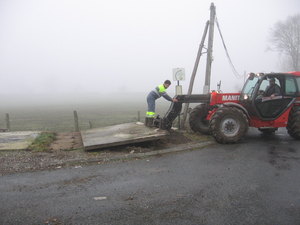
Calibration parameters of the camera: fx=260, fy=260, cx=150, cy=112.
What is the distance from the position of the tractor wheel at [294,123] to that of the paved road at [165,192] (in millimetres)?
1971

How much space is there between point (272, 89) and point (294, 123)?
1.28 meters

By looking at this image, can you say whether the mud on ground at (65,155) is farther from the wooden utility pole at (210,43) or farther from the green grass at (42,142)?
the wooden utility pole at (210,43)

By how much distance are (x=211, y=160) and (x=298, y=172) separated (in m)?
1.87

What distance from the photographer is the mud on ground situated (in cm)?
619

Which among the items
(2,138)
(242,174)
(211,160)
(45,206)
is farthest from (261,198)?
(2,138)

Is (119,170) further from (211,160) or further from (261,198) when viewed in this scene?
(261,198)

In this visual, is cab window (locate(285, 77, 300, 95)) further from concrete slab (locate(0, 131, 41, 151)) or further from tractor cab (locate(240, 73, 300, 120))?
concrete slab (locate(0, 131, 41, 151))

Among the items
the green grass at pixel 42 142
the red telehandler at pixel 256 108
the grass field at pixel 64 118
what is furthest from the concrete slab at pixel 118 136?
the grass field at pixel 64 118

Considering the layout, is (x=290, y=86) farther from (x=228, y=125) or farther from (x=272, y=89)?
(x=228, y=125)

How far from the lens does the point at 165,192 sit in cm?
457

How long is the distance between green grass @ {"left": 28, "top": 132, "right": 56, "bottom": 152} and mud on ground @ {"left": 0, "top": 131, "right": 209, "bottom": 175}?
0.43ft

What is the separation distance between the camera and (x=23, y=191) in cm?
475

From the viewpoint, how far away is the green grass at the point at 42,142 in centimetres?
744

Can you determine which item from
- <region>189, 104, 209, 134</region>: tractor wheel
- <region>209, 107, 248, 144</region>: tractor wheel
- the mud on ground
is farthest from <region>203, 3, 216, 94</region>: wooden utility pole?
the mud on ground
